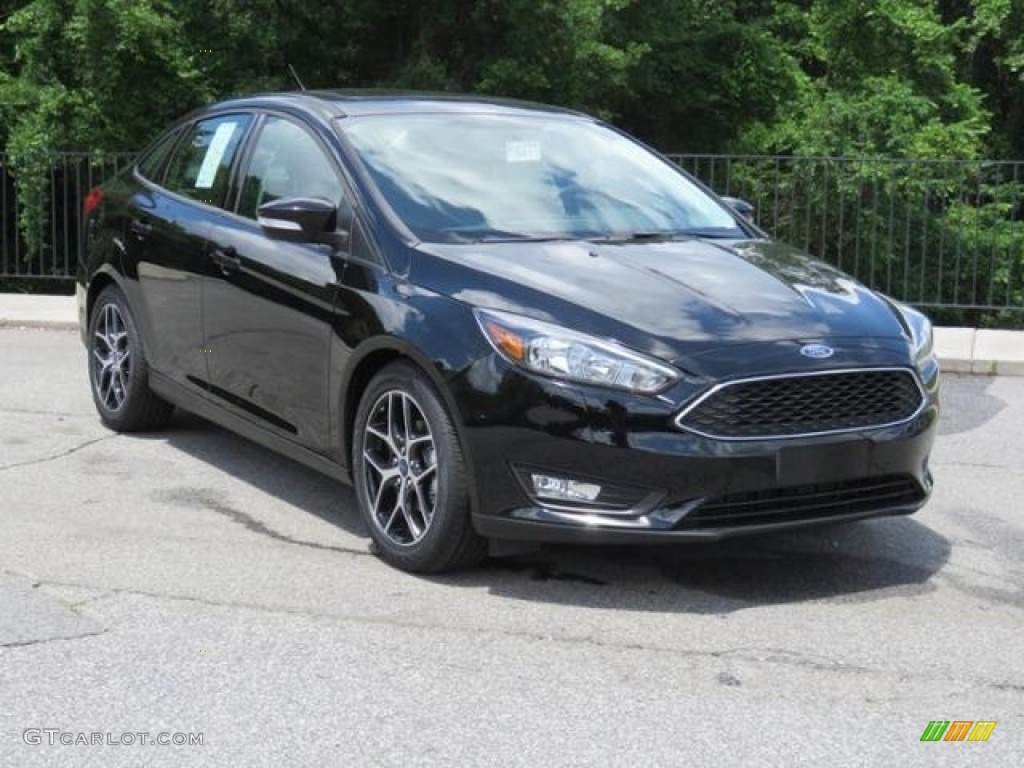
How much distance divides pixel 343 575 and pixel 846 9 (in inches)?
728

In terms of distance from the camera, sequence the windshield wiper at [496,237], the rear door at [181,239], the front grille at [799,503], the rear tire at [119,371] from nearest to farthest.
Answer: the front grille at [799,503]
the windshield wiper at [496,237]
the rear door at [181,239]
the rear tire at [119,371]

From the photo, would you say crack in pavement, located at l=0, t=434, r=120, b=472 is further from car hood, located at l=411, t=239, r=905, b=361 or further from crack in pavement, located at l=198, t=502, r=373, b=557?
car hood, located at l=411, t=239, r=905, b=361

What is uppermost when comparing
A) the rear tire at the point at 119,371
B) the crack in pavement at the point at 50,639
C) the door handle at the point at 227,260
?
the door handle at the point at 227,260

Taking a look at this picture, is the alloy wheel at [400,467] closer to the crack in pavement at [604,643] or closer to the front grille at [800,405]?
the crack in pavement at [604,643]

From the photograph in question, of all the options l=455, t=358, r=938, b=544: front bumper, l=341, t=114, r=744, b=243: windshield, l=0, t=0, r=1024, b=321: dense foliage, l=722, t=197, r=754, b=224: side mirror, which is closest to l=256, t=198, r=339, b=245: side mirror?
l=341, t=114, r=744, b=243: windshield

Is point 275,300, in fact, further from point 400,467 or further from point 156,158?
point 156,158

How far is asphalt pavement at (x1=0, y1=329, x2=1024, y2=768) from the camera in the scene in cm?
390

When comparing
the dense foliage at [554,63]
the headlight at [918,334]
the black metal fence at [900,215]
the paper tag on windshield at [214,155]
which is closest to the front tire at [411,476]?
the headlight at [918,334]

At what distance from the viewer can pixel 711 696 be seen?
4.24 m

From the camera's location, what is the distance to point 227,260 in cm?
641

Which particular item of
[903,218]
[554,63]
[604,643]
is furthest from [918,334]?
[554,63]

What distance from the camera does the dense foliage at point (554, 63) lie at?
59.2 ft

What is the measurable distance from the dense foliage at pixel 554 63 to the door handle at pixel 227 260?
8333mm

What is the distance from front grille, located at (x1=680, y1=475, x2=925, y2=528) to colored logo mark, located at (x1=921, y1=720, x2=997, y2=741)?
1.10 metres
